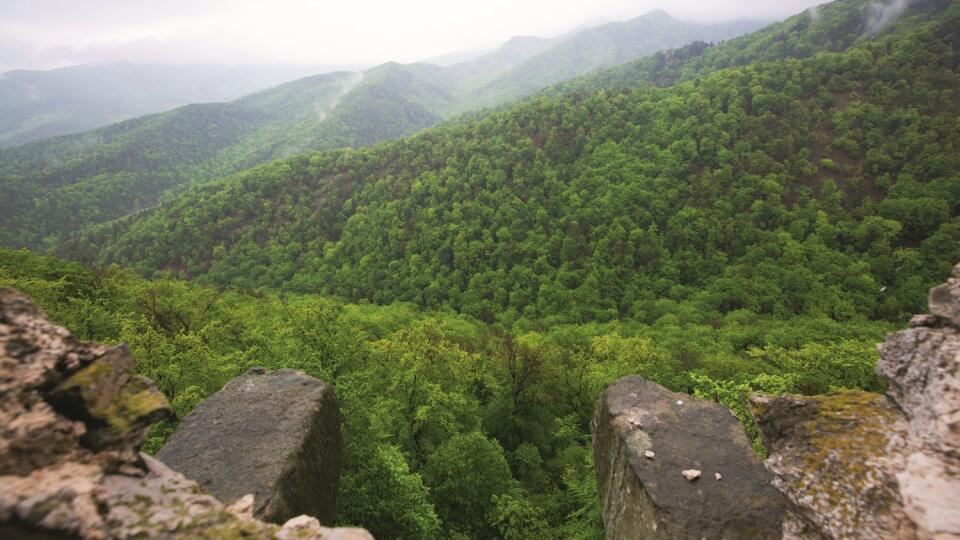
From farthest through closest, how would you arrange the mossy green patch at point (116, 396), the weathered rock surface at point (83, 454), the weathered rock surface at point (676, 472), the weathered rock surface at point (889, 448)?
the weathered rock surface at point (676, 472), the weathered rock surface at point (889, 448), the mossy green patch at point (116, 396), the weathered rock surface at point (83, 454)

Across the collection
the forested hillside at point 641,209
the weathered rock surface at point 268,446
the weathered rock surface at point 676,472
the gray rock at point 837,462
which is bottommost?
the forested hillside at point 641,209

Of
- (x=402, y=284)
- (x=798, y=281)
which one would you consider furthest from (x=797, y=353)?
(x=402, y=284)

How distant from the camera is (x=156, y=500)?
8.20 metres

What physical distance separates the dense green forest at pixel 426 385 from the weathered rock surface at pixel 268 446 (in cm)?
310

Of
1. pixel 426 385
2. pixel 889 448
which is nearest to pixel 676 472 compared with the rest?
pixel 889 448

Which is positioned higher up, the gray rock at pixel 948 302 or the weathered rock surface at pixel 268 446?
the gray rock at pixel 948 302

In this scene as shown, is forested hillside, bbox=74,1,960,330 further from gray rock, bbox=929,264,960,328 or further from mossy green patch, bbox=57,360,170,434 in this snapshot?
mossy green patch, bbox=57,360,170,434

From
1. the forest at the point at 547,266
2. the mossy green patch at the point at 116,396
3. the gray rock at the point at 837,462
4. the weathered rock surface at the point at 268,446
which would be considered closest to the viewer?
the mossy green patch at the point at 116,396

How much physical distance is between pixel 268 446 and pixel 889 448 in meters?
18.4

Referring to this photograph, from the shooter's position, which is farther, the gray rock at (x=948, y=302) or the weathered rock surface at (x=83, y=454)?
the gray rock at (x=948, y=302)

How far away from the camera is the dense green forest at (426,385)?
70.4 feet

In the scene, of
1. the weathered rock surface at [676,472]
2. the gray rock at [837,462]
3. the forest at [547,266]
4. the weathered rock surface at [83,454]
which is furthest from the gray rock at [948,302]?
the forest at [547,266]

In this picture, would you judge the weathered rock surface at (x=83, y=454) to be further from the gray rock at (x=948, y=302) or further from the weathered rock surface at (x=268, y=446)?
the gray rock at (x=948, y=302)

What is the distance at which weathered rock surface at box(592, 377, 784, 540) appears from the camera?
15.1 m
